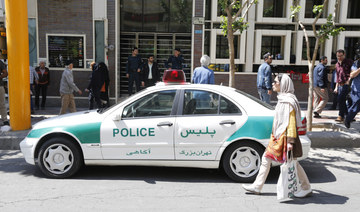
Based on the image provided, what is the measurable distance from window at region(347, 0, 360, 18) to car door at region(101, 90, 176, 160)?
1100 centimetres

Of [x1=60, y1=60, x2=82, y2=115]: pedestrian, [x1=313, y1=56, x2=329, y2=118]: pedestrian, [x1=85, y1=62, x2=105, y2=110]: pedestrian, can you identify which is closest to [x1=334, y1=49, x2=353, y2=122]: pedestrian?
[x1=313, y1=56, x2=329, y2=118]: pedestrian

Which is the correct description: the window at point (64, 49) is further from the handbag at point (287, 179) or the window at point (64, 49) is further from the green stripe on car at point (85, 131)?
the handbag at point (287, 179)

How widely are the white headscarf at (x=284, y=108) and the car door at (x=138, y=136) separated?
1.52 metres

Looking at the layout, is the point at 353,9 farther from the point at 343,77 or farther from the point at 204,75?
the point at 204,75

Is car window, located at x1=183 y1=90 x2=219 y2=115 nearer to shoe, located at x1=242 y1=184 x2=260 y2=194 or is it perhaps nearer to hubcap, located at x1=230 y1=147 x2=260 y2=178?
hubcap, located at x1=230 y1=147 x2=260 y2=178

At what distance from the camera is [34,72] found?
11.5 metres

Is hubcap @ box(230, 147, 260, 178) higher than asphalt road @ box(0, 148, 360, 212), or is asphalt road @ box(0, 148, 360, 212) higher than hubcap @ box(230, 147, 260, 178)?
hubcap @ box(230, 147, 260, 178)

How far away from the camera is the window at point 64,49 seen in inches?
507

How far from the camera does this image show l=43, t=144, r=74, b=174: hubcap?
214 inches

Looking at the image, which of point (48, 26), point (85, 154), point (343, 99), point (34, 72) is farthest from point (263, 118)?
point (48, 26)

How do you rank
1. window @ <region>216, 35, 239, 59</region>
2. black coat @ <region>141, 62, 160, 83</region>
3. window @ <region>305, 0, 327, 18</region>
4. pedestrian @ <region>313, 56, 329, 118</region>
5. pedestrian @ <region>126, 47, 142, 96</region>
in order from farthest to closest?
window @ <region>305, 0, 327, 18</region>
window @ <region>216, 35, 239, 59</region>
black coat @ <region>141, 62, 160, 83</region>
pedestrian @ <region>126, 47, 142, 96</region>
pedestrian @ <region>313, 56, 329, 118</region>

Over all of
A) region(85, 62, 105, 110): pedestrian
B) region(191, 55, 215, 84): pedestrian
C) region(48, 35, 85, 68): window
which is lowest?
region(85, 62, 105, 110): pedestrian

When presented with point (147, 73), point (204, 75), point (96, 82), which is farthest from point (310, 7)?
point (96, 82)

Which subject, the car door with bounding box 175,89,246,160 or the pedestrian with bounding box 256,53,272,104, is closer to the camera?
the car door with bounding box 175,89,246,160
